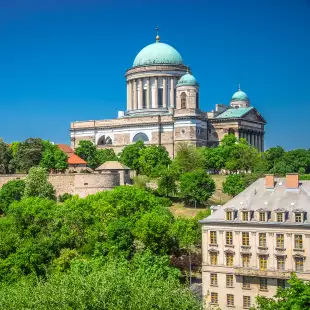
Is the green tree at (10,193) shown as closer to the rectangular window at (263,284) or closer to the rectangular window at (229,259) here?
the rectangular window at (229,259)

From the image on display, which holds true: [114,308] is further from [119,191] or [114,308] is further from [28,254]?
[119,191]

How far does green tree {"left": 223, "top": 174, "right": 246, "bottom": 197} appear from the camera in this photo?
7875 cm

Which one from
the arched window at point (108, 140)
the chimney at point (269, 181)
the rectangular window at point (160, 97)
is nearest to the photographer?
the chimney at point (269, 181)

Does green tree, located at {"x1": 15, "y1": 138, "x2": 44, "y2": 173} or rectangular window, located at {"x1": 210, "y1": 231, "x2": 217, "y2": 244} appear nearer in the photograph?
rectangular window, located at {"x1": 210, "y1": 231, "x2": 217, "y2": 244}

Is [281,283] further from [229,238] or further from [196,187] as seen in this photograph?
[196,187]

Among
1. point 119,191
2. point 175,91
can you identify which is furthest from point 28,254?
point 175,91

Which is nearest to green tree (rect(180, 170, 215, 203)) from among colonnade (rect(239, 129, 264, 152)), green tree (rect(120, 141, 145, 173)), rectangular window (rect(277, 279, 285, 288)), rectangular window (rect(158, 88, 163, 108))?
green tree (rect(120, 141, 145, 173))

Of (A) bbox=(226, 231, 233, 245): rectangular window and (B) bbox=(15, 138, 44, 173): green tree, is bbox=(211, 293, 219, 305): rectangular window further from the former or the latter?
(B) bbox=(15, 138, 44, 173): green tree

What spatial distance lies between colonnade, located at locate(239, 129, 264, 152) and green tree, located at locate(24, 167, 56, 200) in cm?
4588

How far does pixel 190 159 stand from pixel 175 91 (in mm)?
28845

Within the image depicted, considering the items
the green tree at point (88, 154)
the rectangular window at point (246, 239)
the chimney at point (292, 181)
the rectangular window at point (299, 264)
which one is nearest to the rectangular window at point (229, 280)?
the rectangular window at point (246, 239)

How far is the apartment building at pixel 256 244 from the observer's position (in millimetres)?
43000

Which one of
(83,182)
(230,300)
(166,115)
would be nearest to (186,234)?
(230,300)

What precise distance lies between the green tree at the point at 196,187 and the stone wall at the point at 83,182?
8.96 meters
